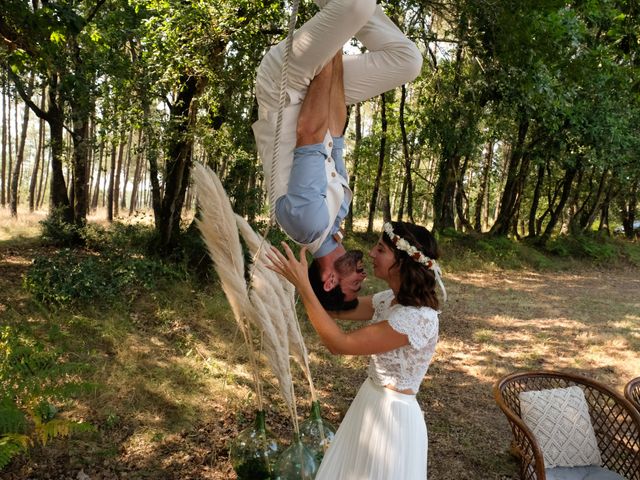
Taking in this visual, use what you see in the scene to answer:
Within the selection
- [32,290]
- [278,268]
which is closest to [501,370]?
[278,268]

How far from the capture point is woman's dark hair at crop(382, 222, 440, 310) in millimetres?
1614

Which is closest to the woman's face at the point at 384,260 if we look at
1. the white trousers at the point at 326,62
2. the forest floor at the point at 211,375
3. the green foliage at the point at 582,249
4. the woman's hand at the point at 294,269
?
the white trousers at the point at 326,62

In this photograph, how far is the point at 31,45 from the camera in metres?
2.94

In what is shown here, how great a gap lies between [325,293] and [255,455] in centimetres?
100

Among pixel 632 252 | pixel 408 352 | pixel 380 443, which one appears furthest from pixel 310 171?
pixel 632 252

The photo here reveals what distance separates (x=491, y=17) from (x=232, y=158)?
10.1ft

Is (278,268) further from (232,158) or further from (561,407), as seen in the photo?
(232,158)

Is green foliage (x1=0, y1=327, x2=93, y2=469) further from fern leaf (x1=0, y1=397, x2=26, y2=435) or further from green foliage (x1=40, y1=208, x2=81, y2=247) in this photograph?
green foliage (x1=40, y1=208, x2=81, y2=247)

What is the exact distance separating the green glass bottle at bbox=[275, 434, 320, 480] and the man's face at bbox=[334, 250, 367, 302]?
86 centimetres

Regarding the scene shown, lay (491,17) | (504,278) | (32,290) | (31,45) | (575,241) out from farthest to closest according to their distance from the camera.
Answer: (575,241), (504,278), (32,290), (491,17), (31,45)

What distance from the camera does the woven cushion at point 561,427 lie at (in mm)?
2953

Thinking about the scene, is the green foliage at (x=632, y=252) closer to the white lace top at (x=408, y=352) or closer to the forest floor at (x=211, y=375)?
the forest floor at (x=211, y=375)

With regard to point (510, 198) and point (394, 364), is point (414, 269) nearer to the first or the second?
point (394, 364)

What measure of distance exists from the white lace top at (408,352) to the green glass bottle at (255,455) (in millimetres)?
713
